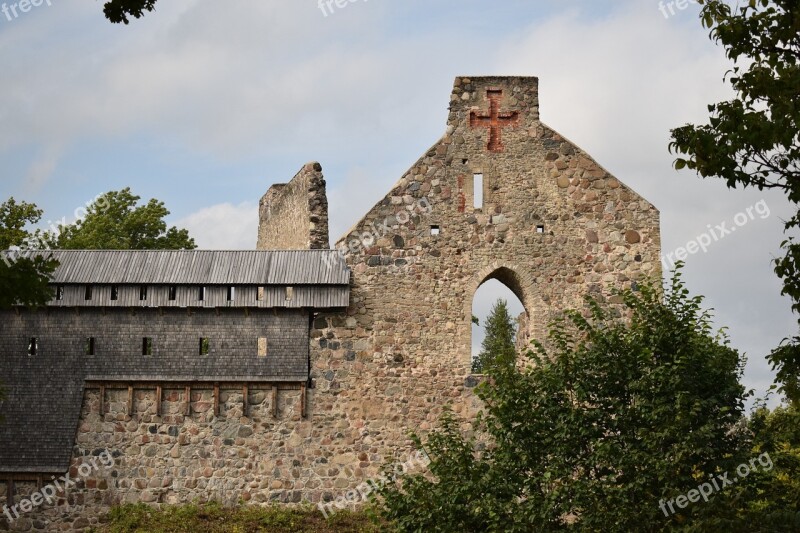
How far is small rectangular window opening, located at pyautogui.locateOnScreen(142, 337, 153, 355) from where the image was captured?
1009 inches

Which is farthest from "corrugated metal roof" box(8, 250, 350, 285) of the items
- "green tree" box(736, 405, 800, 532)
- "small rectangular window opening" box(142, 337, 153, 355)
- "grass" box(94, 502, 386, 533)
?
"green tree" box(736, 405, 800, 532)

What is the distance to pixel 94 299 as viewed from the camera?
25750 millimetres

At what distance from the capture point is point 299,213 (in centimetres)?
3053

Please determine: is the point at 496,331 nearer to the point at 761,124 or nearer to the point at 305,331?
the point at 305,331

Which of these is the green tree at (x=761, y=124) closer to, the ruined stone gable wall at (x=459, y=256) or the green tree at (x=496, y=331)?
the ruined stone gable wall at (x=459, y=256)

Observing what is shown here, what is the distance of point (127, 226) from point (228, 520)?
17.4 metres

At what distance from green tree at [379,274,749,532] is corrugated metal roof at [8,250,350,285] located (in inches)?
240

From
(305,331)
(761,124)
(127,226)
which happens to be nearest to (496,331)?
(127,226)

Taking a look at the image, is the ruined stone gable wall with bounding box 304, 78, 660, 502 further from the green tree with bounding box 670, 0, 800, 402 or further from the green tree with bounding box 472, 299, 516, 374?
the green tree with bounding box 472, 299, 516, 374

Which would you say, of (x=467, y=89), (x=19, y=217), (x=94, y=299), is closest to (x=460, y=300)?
(x=467, y=89)

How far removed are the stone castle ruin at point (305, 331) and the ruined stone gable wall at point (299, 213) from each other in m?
2.69

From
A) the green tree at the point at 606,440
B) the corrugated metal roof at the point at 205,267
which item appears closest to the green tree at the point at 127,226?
the corrugated metal roof at the point at 205,267

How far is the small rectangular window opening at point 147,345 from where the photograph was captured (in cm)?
2562

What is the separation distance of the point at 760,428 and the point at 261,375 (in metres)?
10.3
